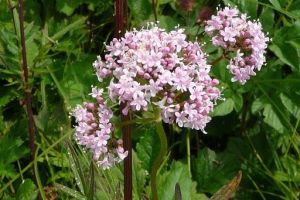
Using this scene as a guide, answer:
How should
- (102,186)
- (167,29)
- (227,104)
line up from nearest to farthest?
1. (102,186)
2. (227,104)
3. (167,29)

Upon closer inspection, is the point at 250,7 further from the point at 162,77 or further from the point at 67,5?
the point at 162,77

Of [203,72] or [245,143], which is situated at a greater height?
[203,72]

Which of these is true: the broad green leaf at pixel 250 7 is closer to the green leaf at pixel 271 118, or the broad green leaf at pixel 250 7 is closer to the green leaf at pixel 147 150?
the green leaf at pixel 271 118

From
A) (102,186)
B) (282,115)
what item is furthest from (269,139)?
(102,186)

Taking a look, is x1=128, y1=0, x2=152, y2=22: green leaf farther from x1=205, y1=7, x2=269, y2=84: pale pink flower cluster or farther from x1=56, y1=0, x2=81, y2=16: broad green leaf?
x1=205, y1=7, x2=269, y2=84: pale pink flower cluster

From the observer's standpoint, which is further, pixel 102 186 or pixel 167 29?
pixel 167 29

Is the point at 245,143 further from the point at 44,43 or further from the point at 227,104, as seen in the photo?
the point at 44,43

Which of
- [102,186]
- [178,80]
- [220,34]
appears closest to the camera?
[178,80]

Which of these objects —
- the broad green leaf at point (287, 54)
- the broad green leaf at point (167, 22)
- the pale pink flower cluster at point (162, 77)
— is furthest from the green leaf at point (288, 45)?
the pale pink flower cluster at point (162, 77)
